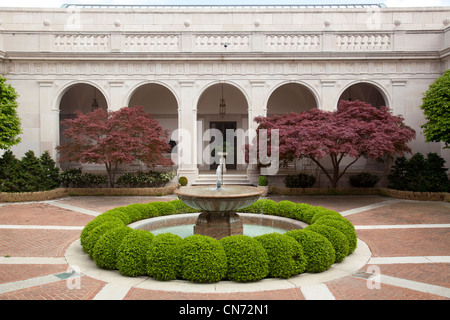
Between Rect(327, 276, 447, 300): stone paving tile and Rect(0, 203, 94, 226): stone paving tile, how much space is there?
7.97m

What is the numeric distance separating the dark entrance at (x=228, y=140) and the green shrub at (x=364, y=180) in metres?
8.09

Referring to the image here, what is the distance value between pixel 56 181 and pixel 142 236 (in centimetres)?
1270

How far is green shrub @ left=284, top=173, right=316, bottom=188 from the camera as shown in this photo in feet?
55.1

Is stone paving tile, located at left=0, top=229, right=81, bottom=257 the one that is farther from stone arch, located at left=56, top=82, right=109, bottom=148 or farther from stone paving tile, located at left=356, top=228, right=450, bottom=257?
stone arch, located at left=56, top=82, right=109, bottom=148

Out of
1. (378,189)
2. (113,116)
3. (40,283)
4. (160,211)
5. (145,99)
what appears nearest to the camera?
(40,283)

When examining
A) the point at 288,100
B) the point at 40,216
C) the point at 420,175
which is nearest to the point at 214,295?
the point at 40,216

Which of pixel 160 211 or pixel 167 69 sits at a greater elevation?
pixel 167 69

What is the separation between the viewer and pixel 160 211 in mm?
10188

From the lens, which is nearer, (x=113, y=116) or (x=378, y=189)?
(x=113, y=116)

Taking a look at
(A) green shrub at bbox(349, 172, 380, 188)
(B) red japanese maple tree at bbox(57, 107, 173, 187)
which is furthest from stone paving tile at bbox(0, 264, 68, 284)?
(A) green shrub at bbox(349, 172, 380, 188)

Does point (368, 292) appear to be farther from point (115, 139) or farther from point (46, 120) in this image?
point (46, 120)

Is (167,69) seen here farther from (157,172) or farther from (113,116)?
(157,172)

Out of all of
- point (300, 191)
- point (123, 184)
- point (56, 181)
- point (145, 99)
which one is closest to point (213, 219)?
point (300, 191)
